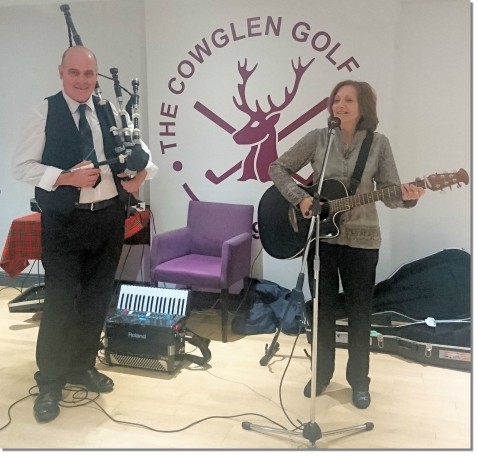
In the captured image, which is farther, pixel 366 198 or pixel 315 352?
pixel 366 198

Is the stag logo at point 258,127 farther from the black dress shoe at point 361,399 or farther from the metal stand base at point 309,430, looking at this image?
the metal stand base at point 309,430

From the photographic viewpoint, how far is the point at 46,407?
8.27 ft

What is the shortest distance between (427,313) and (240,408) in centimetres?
133

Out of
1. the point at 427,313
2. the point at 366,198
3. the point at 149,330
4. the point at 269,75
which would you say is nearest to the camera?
the point at 366,198

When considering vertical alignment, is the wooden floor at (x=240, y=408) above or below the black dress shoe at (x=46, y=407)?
below

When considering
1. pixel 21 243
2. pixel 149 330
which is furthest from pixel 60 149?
pixel 21 243

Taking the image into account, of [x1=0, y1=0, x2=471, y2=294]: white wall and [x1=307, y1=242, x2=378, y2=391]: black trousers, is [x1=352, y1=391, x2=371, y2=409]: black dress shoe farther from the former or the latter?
[x1=0, y1=0, x2=471, y2=294]: white wall

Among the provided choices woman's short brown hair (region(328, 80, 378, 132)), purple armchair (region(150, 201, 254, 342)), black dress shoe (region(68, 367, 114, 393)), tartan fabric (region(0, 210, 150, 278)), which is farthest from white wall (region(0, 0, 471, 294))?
black dress shoe (region(68, 367, 114, 393))

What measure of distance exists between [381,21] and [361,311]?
6.45 feet

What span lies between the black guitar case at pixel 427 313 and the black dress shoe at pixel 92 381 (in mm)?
1361

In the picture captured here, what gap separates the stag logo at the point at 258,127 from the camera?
150 inches

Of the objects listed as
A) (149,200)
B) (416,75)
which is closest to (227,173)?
(149,200)

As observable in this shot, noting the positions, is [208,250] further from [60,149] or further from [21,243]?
[60,149]

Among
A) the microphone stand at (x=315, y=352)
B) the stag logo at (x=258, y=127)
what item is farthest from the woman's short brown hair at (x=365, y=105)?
the stag logo at (x=258, y=127)
